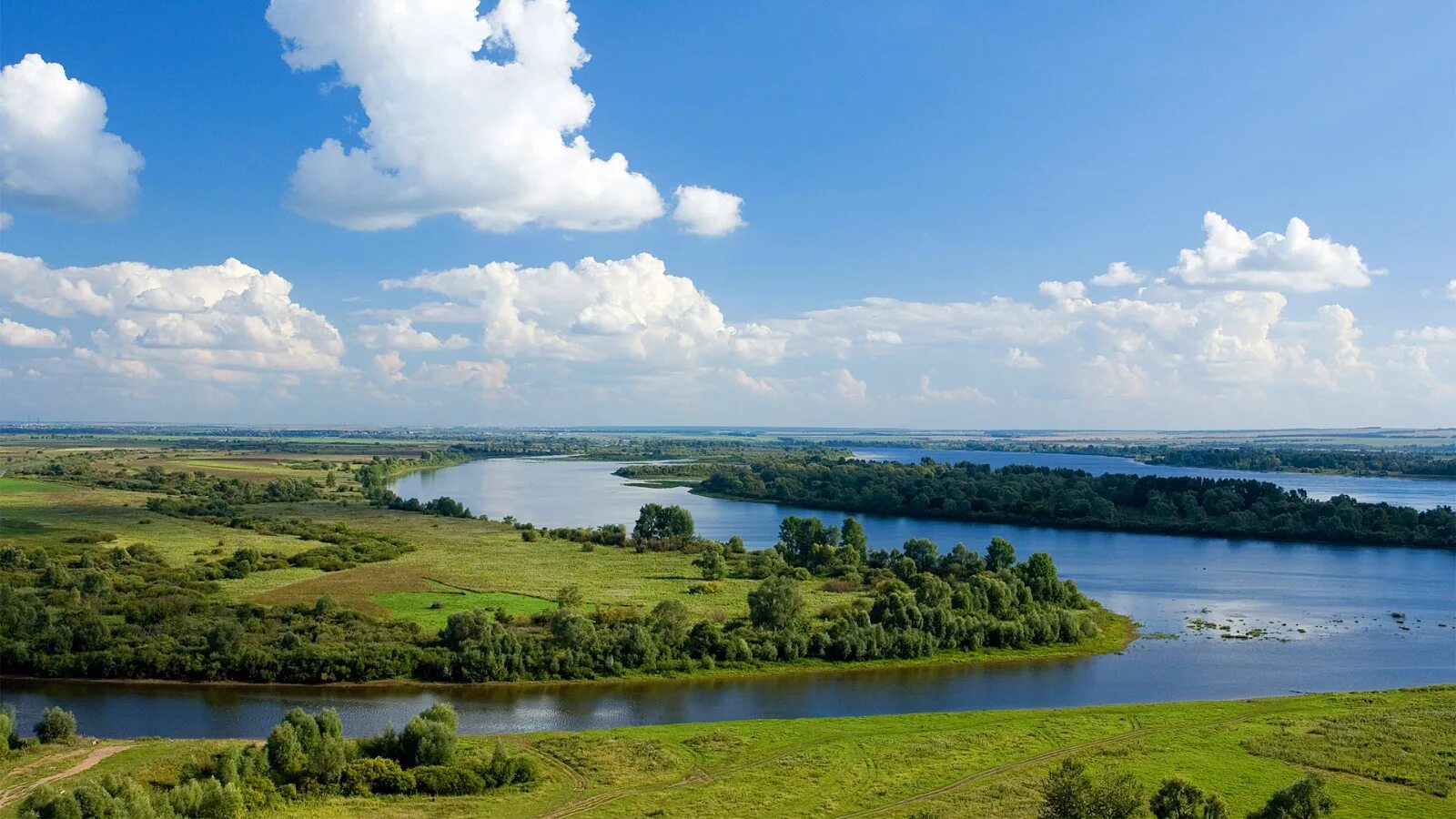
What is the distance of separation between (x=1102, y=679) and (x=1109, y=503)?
71995 millimetres

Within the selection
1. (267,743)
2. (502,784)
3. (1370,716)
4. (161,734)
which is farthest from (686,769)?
(1370,716)

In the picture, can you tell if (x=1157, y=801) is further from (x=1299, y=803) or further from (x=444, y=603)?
(x=444, y=603)

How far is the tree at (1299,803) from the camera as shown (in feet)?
86.4

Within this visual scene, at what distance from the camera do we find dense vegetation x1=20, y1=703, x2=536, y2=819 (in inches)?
1075

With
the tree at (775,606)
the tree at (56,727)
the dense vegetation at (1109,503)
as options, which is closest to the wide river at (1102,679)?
the tree at (56,727)

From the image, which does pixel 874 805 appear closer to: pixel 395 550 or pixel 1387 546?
pixel 395 550

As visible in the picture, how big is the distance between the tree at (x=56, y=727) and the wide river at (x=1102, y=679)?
285 centimetres

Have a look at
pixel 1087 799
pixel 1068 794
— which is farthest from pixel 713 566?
pixel 1087 799

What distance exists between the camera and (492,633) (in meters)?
47.2

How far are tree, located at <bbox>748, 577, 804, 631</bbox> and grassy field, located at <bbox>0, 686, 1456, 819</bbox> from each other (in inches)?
507

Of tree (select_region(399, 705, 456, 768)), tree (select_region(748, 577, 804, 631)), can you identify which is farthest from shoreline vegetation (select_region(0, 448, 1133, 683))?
tree (select_region(399, 705, 456, 768))

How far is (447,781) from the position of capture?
30.8 meters

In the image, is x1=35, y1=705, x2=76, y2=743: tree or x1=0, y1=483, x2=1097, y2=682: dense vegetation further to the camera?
x1=0, y1=483, x2=1097, y2=682: dense vegetation

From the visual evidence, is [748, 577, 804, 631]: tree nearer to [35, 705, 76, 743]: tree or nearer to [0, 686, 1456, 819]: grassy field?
[0, 686, 1456, 819]: grassy field
